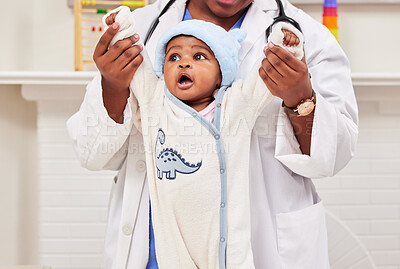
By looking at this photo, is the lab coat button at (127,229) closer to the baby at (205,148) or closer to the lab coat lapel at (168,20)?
the baby at (205,148)

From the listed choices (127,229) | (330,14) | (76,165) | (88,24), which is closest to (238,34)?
(127,229)

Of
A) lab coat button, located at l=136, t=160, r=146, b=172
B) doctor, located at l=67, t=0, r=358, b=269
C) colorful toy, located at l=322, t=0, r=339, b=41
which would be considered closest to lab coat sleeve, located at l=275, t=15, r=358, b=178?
doctor, located at l=67, t=0, r=358, b=269

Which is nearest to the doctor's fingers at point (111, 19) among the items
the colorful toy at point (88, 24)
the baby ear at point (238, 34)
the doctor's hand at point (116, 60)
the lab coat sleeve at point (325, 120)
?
the doctor's hand at point (116, 60)

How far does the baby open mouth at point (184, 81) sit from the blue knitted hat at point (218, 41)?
71 millimetres

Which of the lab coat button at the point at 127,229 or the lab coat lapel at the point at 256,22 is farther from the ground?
the lab coat lapel at the point at 256,22

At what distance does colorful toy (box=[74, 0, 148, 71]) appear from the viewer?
7.14 feet

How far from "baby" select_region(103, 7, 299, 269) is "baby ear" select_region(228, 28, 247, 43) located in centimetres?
2

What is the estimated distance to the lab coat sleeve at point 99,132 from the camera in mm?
1312

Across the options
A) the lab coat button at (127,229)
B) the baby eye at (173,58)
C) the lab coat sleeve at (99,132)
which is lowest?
the lab coat button at (127,229)

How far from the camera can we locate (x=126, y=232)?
1372 millimetres

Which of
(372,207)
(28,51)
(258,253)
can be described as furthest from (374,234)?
(28,51)

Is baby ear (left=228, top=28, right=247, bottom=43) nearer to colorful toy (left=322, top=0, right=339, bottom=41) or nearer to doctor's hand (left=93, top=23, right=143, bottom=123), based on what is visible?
doctor's hand (left=93, top=23, right=143, bottom=123)

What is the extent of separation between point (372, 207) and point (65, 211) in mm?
1217

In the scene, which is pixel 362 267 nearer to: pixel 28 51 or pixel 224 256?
pixel 224 256
